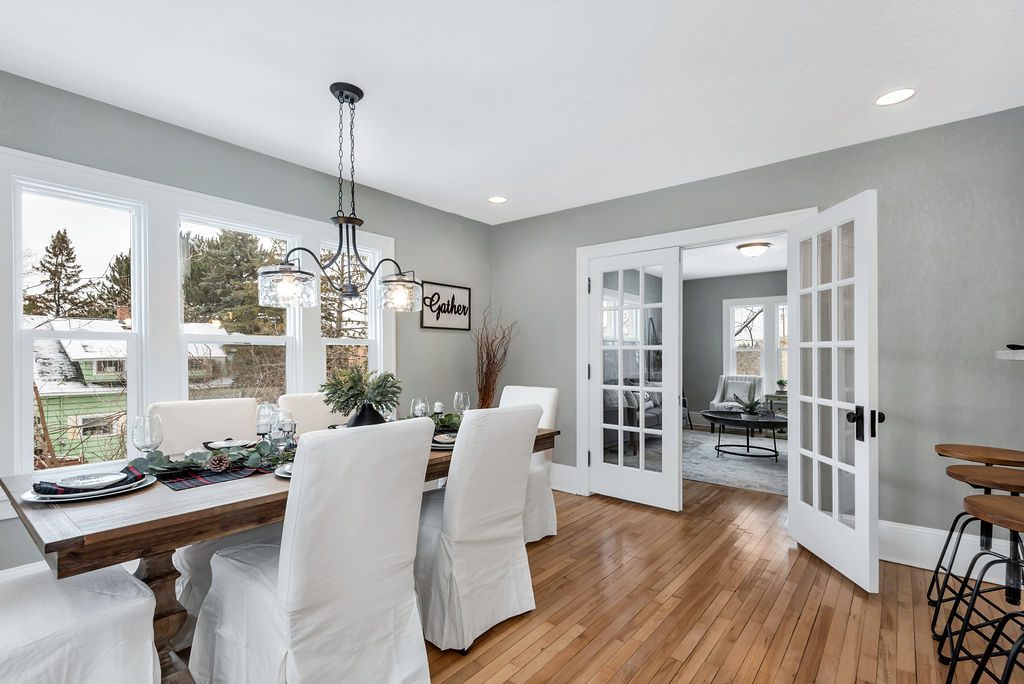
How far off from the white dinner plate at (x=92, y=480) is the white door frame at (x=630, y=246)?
10.7ft

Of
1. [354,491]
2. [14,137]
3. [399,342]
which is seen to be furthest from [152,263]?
[354,491]

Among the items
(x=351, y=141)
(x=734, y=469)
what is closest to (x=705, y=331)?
(x=734, y=469)

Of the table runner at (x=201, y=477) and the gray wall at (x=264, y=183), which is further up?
the gray wall at (x=264, y=183)

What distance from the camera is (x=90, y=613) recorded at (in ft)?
4.58

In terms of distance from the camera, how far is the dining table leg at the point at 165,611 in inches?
66.7

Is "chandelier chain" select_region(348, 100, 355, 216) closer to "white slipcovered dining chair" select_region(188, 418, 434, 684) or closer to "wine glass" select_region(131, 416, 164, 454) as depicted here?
"wine glass" select_region(131, 416, 164, 454)

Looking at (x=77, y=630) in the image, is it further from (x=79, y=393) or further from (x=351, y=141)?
Answer: (x=351, y=141)

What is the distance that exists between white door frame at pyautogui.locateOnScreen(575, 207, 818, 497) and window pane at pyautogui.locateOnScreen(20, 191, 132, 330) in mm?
3215

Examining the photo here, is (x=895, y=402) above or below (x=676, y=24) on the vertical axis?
below

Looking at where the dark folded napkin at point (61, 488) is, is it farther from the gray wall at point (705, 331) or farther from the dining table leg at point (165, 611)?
the gray wall at point (705, 331)

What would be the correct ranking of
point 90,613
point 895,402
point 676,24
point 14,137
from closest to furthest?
point 90,613, point 676,24, point 14,137, point 895,402

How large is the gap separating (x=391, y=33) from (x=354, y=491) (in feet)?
5.98

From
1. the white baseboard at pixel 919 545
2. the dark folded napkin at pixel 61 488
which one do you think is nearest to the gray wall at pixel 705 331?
the white baseboard at pixel 919 545

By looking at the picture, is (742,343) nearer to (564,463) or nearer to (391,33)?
(564,463)
